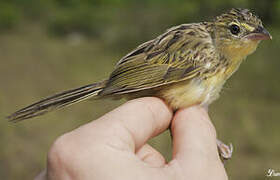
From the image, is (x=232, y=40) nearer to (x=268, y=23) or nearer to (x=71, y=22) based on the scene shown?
(x=268, y=23)

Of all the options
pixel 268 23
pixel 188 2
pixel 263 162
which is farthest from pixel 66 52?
pixel 263 162

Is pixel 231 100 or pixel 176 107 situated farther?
pixel 231 100

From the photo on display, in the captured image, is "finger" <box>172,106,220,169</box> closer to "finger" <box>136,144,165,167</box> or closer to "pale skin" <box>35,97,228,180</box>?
"pale skin" <box>35,97,228,180</box>

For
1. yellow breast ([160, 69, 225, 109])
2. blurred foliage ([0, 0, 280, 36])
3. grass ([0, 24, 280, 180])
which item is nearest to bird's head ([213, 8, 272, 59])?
yellow breast ([160, 69, 225, 109])

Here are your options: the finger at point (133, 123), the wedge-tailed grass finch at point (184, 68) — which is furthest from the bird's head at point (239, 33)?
the finger at point (133, 123)

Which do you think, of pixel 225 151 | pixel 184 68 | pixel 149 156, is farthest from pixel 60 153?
pixel 225 151

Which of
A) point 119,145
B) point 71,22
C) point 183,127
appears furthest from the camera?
point 71,22

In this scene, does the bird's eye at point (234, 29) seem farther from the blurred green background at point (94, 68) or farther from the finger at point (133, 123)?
the blurred green background at point (94, 68)
